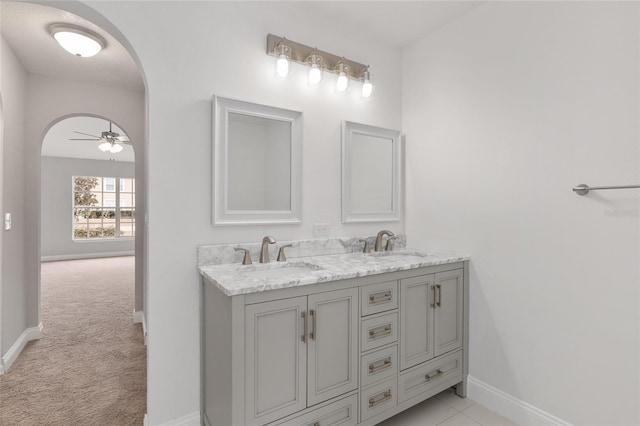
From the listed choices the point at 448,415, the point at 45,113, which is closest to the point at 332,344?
the point at 448,415

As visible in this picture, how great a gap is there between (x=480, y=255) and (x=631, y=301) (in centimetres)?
74

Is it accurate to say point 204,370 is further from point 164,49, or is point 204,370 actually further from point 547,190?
point 547,190

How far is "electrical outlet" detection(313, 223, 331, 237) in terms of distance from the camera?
7.15 feet

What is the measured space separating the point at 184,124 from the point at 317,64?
955 mm

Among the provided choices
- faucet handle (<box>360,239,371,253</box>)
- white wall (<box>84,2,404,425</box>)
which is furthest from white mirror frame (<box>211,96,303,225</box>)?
faucet handle (<box>360,239,371,253</box>)

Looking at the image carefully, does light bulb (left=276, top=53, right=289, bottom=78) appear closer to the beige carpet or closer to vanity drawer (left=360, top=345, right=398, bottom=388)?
vanity drawer (left=360, top=345, right=398, bottom=388)

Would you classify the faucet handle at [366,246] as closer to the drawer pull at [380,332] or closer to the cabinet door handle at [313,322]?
the drawer pull at [380,332]

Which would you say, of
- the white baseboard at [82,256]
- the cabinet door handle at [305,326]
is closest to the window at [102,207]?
the white baseboard at [82,256]

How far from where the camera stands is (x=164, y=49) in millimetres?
1679

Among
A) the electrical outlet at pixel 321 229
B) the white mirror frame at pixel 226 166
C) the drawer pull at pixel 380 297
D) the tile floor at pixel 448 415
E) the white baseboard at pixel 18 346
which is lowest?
the tile floor at pixel 448 415

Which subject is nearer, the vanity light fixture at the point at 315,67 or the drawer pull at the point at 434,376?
the drawer pull at the point at 434,376

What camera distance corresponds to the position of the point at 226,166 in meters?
1.83

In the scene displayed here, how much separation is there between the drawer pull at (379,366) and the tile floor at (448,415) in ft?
1.34

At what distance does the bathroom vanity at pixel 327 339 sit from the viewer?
4.42 ft
